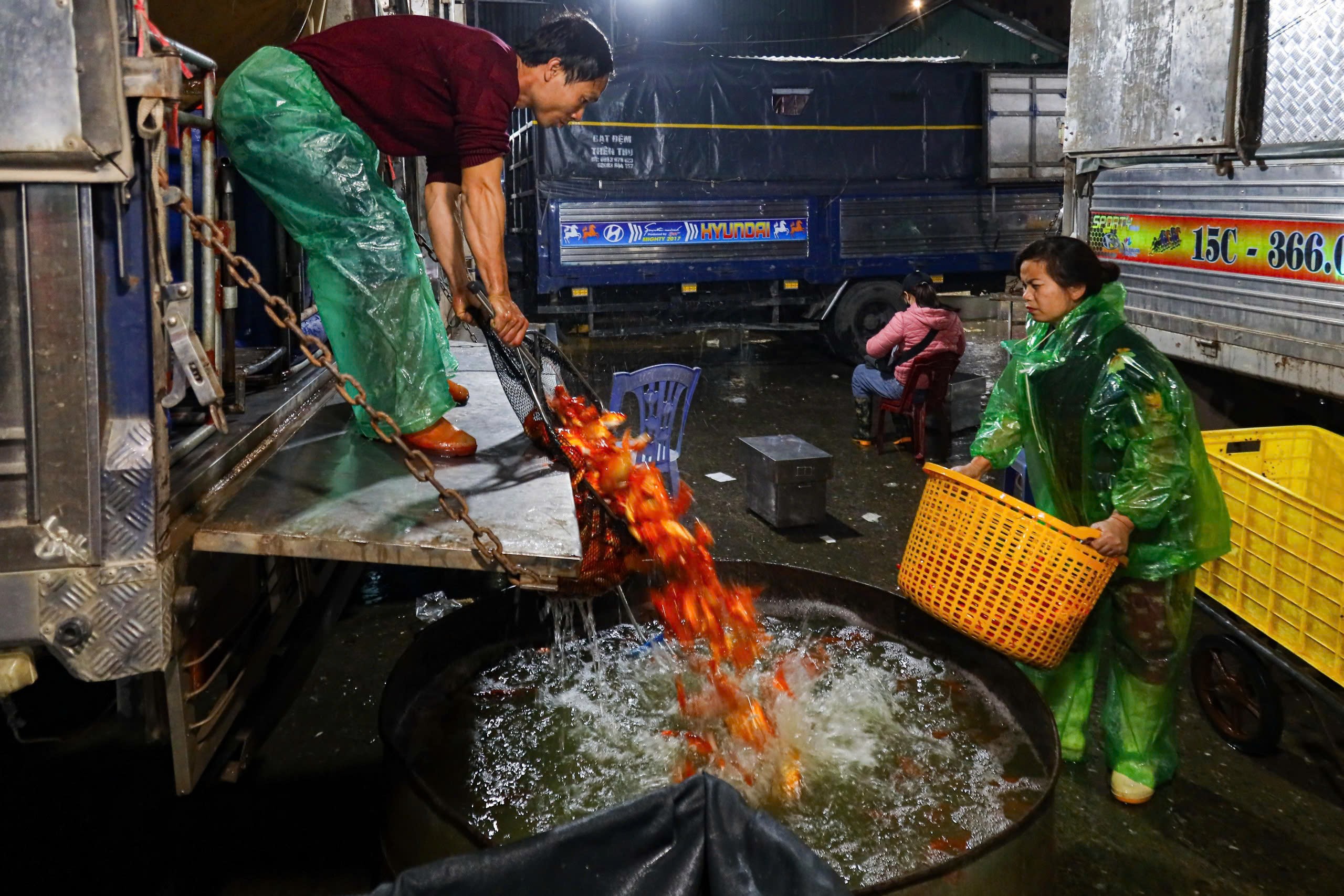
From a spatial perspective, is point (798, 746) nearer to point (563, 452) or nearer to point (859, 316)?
point (563, 452)

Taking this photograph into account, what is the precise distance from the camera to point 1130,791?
12.4 ft

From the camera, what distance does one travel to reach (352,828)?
12.5 ft

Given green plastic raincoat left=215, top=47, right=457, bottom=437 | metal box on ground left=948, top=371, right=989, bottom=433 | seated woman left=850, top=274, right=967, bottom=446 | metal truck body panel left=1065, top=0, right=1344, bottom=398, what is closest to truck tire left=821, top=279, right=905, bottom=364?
metal box on ground left=948, top=371, right=989, bottom=433

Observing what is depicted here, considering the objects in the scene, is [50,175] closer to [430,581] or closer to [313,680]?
[313,680]

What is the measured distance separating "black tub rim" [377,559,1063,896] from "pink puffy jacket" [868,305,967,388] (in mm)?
4588

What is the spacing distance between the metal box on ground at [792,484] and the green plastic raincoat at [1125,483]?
2705 mm

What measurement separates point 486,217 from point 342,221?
58cm

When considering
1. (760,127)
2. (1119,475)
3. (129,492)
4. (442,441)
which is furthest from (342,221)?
(760,127)

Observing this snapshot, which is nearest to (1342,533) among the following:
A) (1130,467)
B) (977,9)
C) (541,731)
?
(1130,467)

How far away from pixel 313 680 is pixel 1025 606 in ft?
10.9

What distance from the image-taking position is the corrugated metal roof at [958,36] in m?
21.0

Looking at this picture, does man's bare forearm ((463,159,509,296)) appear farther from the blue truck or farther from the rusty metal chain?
the blue truck

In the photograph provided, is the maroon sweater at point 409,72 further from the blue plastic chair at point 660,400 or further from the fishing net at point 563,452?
the blue plastic chair at point 660,400

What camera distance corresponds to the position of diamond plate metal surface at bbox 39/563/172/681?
2.33 metres
